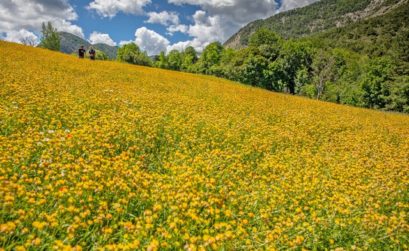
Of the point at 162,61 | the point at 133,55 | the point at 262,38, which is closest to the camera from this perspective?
the point at 262,38

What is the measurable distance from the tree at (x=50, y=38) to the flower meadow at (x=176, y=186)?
112073mm

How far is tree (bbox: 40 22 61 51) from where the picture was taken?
364ft

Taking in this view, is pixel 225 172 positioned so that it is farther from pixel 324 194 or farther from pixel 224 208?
pixel 324 194

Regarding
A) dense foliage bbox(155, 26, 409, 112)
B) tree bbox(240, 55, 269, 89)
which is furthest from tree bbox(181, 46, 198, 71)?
tree bbox(240, 55, 269, 89)

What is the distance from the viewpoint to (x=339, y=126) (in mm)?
18469

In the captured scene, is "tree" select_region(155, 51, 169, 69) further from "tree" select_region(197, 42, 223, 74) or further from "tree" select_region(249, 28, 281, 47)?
"tree" select_region(249, 28, 281, 47)

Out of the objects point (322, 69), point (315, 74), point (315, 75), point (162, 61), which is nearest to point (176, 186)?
point (322, 69)

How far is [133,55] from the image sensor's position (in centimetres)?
11444

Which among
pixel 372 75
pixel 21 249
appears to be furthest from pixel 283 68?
pixel 21 249

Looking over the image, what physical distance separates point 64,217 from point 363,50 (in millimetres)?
156797

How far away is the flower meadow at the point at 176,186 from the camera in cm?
469

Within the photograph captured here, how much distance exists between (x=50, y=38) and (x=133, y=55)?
30.8 m

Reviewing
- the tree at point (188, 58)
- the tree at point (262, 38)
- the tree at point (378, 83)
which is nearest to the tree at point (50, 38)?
the tree at point (188, 58)

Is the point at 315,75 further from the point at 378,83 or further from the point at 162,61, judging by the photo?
the point at 162,61
